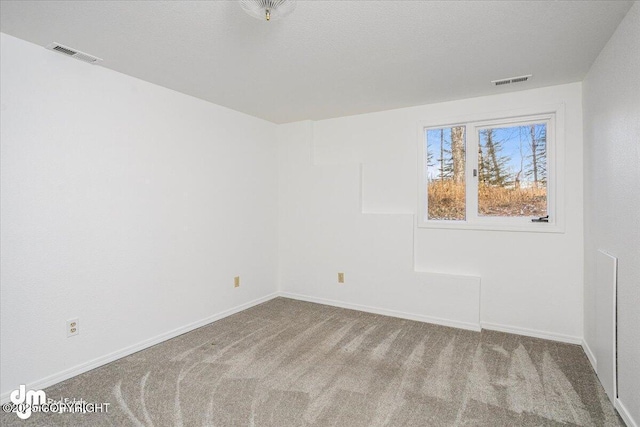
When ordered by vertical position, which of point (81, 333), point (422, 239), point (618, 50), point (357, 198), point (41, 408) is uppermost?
point (618, 50)

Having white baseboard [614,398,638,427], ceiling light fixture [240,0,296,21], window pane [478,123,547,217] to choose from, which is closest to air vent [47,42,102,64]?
ceiling light fixture [240,0,296,21]

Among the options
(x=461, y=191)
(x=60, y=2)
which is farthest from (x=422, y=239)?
(x=60, y=2)

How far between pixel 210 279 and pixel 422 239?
2369 millimetres

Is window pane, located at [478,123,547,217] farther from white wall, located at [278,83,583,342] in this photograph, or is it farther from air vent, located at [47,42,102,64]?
air vent, located at [47,42,102,64]

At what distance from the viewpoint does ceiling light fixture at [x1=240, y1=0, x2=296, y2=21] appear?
60.0 inches

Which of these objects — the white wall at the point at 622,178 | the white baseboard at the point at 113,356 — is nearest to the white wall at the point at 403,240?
the white wall at the point at 622,178

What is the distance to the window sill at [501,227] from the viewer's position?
3.05 meters

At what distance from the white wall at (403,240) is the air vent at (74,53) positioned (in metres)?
2.39

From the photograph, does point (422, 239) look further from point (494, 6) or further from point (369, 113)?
point (494, 6)

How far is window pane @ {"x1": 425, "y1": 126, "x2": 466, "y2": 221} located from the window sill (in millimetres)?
125

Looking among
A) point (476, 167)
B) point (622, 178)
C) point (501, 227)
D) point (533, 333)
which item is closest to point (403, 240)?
point (501, 227)

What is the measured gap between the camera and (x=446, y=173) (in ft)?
11.9

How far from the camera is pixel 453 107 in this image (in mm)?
3480

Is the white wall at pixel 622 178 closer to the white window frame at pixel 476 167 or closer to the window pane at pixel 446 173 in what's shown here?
the white window frame at pixel 476 167
